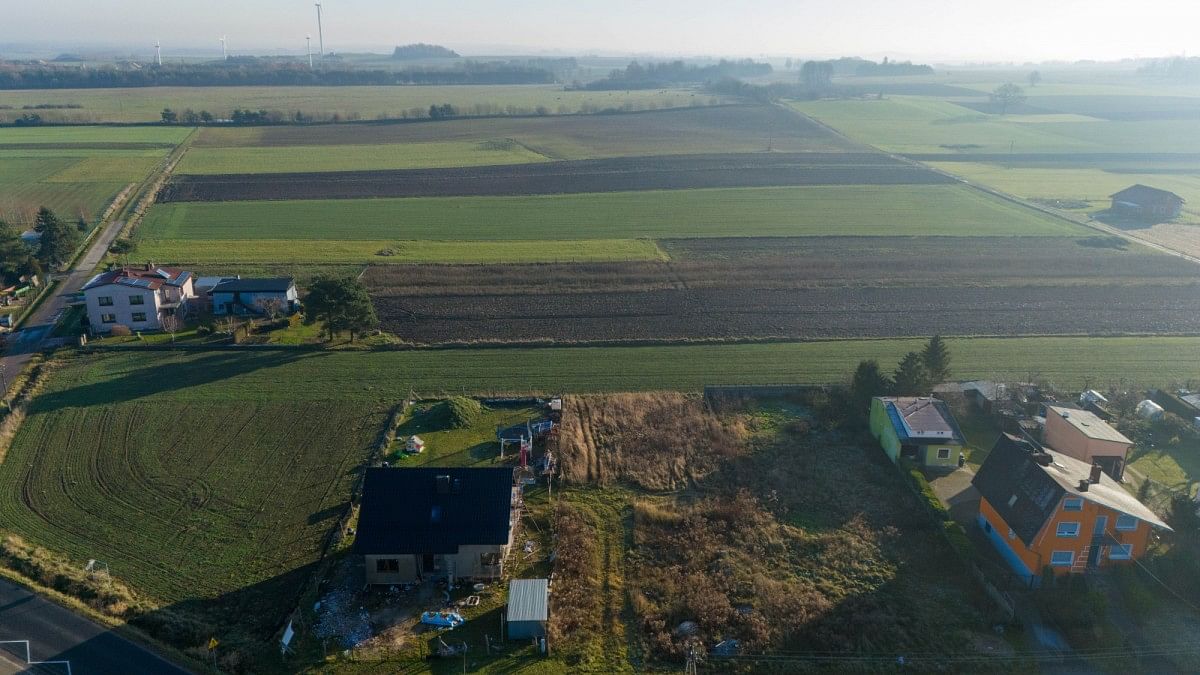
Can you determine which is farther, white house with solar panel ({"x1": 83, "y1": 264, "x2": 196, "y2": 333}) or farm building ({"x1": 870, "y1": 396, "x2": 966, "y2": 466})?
white house with solar panel ({"x1": 83, "y1": 264, "x2": 196, "y2": 333})

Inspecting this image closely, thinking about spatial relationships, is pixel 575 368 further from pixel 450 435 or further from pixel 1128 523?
pixel 1128 523

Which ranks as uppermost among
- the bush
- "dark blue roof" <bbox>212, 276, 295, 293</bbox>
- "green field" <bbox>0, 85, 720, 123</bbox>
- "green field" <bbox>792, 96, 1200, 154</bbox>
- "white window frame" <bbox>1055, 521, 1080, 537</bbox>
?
"green field" <bbox>0, 85, 720, 123</bbox>

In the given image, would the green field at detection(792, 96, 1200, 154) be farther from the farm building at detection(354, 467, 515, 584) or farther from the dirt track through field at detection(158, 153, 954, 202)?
the farm building at detection(354, 467, 515, 584)

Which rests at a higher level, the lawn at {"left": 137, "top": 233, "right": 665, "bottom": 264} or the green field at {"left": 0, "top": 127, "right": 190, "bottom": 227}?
the green field at {"left": 0, "top": 127, "right": 190, "bottom": 227}

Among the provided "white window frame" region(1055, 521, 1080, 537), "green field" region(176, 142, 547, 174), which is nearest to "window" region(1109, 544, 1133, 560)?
"white window frame" region(1055, 521, 1080, 537)

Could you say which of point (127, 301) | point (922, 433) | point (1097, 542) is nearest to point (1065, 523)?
point (1097, 542)

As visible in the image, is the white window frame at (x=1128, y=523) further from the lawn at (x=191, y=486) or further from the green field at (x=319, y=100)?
the green field at (x=319, y=100)

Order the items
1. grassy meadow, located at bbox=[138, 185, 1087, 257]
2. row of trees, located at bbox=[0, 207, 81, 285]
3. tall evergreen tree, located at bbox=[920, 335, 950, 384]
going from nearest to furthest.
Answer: tall evergreen tree, located at bbox=[920, 335, 950, 384] → row of trees, located at bbox=[0, 207, 81, 285] → grassy meadow, located at bbox=[138, 185, 1087, 257]

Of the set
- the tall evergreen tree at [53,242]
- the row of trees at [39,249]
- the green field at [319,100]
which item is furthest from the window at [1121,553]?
the green field at [319,100]
